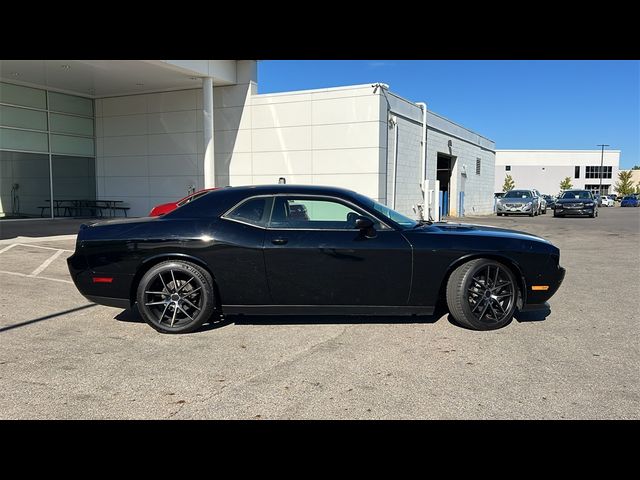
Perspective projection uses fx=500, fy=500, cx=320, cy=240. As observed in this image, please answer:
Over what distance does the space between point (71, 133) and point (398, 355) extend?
823 inches

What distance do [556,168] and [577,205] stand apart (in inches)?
2629

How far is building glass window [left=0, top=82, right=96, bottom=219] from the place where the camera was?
19000 mm

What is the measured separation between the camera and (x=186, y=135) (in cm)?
2017

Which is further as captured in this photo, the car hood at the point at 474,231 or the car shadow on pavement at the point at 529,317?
the car shadow on pavement at the point at 529,317

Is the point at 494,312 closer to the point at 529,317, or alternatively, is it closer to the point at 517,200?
the point at 529,317

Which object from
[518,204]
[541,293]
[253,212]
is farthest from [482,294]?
[518,204]

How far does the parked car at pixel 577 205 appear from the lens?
1101 inches

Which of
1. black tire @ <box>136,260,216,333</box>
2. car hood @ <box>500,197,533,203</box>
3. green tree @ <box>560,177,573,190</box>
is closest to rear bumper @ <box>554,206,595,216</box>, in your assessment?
car hood @ <box>500,197,533,203</box>

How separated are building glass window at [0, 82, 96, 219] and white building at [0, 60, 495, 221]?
0.14 feet

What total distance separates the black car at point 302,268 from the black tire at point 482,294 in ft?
0.03

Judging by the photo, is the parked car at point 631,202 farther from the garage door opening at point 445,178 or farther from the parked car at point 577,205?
the garage door opening at point 445,178

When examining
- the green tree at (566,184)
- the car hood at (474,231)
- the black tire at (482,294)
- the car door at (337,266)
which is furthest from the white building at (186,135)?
the green tree at (566,184)

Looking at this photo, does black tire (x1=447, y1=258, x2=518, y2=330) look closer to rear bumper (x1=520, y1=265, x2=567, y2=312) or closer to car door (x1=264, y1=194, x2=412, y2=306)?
rear bumper (x1=520, y1=265, x2=567, y2=312)

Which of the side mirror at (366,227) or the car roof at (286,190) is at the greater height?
the car roof at (286,190)
